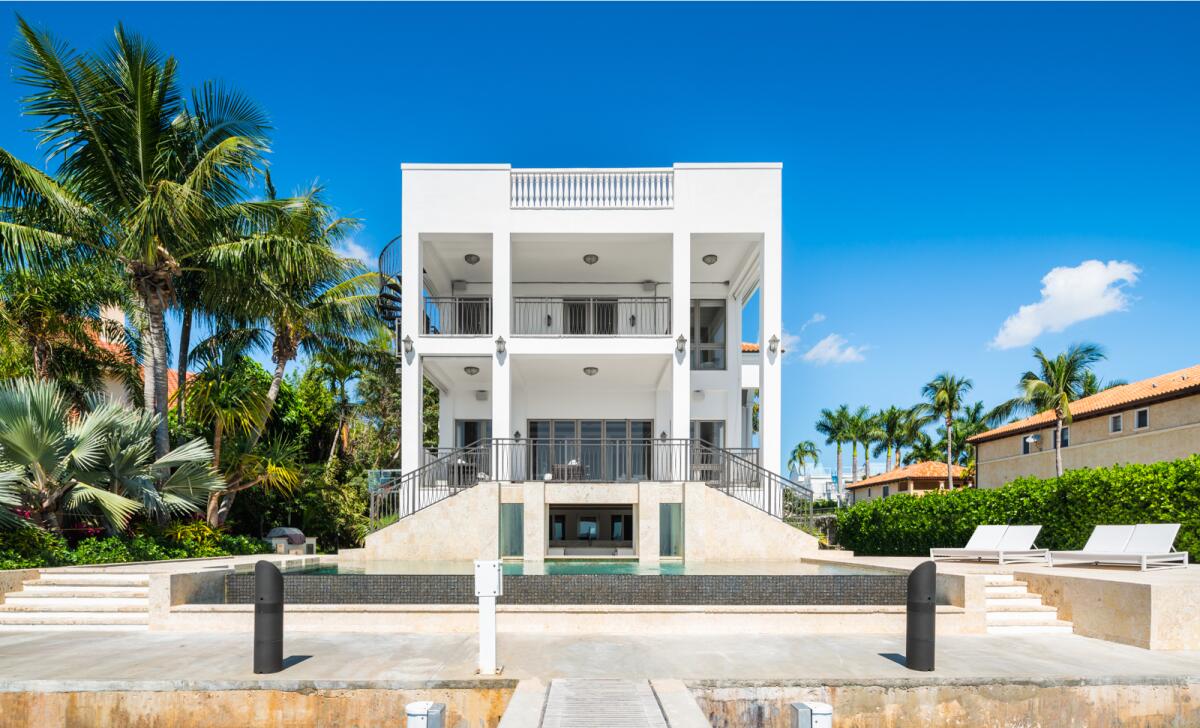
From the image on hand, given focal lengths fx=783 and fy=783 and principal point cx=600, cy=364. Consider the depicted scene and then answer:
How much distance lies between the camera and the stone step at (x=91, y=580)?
35.4 ft

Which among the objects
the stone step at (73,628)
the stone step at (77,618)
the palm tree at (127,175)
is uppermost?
the palm tree at (127,175)

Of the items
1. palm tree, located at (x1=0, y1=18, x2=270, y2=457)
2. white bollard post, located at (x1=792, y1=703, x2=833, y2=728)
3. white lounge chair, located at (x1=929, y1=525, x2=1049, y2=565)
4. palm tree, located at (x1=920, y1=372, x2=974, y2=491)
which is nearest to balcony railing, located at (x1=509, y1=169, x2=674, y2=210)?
palm tree, located at (x1=0, y1=18, x2=270, y2=457)

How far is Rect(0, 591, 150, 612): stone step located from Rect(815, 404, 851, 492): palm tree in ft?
236

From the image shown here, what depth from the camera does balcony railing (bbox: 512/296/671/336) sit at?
20.9m

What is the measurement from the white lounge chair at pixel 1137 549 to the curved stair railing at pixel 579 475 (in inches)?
204

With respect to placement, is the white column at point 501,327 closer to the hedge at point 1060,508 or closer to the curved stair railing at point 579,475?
the curved stair railing at point 579,475

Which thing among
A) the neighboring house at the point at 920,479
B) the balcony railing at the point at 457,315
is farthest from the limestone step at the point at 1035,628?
the neighboring house at the point at 920,479

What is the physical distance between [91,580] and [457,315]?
10.6m

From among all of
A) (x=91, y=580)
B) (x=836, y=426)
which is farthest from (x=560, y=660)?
(x=836, y=426)

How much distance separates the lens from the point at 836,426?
78.4 meters

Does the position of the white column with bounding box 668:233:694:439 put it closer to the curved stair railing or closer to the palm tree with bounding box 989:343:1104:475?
the curved stair railing

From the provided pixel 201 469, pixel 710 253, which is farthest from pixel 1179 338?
pixel 201 469

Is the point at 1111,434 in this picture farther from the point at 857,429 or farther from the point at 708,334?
the point at 857,429

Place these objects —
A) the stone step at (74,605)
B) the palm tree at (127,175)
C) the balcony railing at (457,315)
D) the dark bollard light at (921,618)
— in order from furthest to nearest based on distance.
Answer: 1. the balcony railing at (457,315)
2. the palm tree at (127,175)
3. the stone step at (74,605)
4. the dark bollard light at (921,618)
